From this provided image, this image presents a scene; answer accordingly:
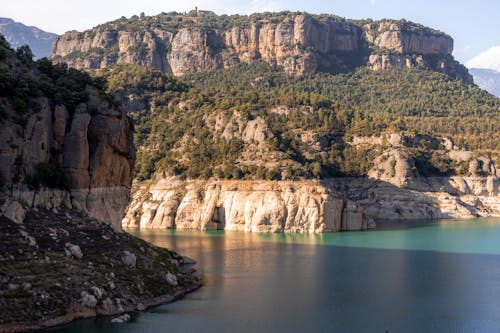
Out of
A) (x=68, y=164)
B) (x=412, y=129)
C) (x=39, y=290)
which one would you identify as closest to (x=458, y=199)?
(x=412, y=129)

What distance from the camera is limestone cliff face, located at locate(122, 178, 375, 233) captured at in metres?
108

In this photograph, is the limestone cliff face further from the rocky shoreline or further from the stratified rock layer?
the rocky shoreline

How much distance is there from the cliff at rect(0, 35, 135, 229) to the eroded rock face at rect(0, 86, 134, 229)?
6cm

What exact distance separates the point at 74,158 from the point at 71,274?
13850 mm

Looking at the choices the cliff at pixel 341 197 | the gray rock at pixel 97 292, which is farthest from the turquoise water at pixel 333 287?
the cliff at pixel 341 197

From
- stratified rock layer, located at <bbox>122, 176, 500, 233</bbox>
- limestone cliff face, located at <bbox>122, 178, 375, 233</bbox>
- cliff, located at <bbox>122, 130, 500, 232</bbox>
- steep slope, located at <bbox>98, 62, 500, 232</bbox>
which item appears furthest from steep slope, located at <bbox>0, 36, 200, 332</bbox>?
steep slope, located at <bbox>98, 62, 500, 232</bbox>

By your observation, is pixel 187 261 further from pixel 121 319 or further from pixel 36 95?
pixel 121 319

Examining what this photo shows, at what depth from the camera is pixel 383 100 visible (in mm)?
196125

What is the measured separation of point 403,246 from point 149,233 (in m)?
37.0

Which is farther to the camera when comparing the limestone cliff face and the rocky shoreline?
the limestone cliff face

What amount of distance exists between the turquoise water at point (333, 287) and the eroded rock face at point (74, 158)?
10877mm

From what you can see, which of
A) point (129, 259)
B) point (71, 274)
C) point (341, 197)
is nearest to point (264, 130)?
point (341, 197)

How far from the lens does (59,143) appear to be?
55531 millimetres

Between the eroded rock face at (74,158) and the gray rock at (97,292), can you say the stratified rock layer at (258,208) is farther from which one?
the gray rock at (97,292)
